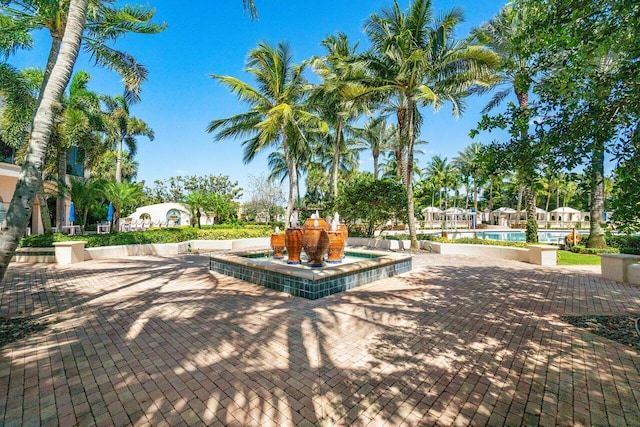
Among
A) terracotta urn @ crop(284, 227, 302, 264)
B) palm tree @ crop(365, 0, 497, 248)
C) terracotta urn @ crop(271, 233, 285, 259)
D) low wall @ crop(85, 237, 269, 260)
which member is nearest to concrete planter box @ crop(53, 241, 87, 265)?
low wall @ crop(85, 237, 269, 260)

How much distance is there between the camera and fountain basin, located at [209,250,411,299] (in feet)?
22.5

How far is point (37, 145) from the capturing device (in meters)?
4.61

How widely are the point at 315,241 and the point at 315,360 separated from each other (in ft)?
16.3

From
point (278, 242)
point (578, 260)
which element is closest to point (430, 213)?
point (578, 260)

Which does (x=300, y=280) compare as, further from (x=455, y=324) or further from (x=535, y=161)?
(x=535, y=161)

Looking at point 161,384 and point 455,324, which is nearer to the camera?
point 161,384

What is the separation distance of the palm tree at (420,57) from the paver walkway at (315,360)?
33.5 ft

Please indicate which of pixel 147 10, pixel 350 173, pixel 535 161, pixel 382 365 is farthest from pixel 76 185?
pixel 350 173

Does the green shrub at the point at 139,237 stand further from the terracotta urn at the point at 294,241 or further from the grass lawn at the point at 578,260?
the grass lawn at the point at 578,260

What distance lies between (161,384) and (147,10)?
12.3 m

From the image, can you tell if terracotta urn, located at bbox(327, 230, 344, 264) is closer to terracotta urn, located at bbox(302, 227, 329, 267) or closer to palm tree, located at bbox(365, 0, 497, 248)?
terracotta urn, located at bbox(302, 227, 329, 267)

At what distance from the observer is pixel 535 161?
3.74 meters

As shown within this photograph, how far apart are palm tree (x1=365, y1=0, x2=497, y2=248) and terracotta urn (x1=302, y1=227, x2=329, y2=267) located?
26.1 ft

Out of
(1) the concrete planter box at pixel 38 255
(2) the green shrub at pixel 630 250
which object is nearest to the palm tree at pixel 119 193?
(1) the concrete planter box at pixel 38 255
